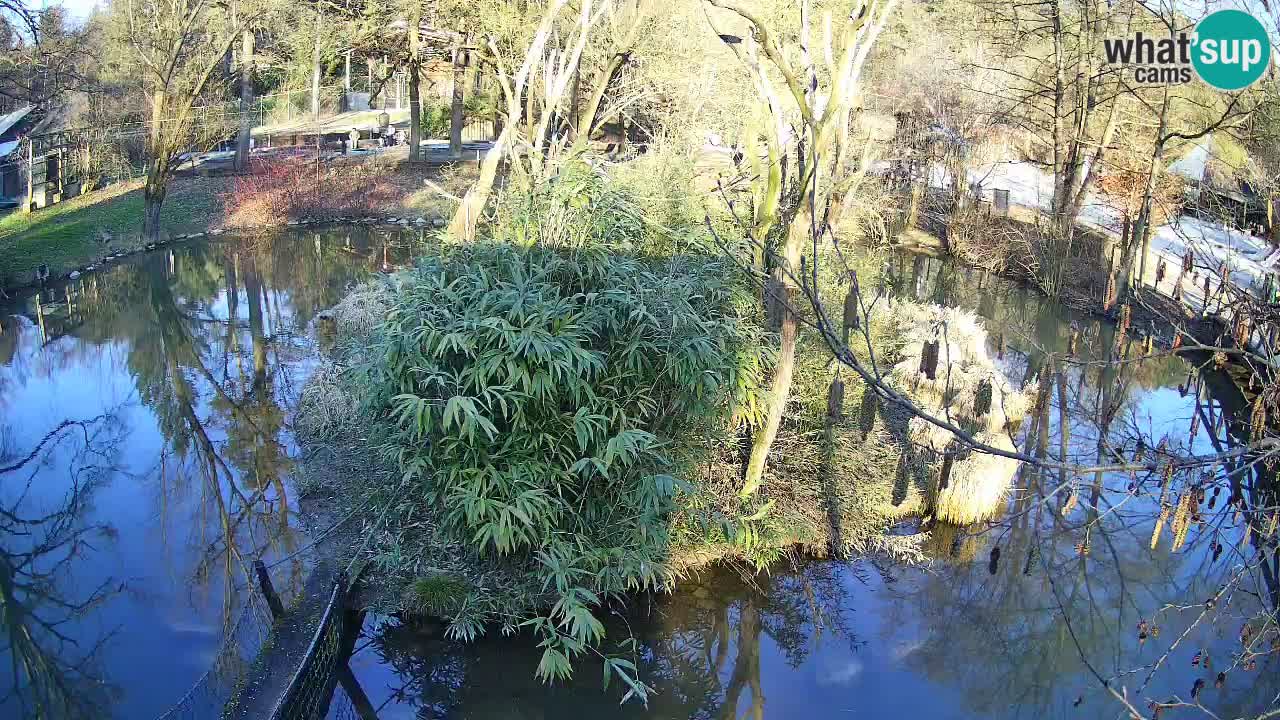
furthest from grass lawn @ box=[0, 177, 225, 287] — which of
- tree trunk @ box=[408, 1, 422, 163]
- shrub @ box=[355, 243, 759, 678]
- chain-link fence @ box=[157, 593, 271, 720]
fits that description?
shrub @ box=[355, 243, 759, 678]

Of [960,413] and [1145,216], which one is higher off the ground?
[1145,216]

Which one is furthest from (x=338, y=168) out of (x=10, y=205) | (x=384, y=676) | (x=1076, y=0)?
(x=384, y=676)

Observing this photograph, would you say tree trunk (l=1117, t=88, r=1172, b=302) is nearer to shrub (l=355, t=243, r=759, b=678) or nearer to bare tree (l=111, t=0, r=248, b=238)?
shrub (l=355, t=243, r=759, b=678)

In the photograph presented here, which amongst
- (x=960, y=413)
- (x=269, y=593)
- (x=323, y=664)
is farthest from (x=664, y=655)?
(x=960, y=413)

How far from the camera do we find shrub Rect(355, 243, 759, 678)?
6312 millimetres

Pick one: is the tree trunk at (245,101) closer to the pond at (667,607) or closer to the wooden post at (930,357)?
the pond at (667,607)

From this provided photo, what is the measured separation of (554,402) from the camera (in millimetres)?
6594

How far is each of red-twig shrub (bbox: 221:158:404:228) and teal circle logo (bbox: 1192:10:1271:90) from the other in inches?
Answer: 690

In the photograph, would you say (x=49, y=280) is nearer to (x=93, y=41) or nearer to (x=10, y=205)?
(x=10, y=205)

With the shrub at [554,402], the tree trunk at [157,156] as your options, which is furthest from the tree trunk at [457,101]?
the shrub at [554,402]

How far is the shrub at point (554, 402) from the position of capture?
20.7 ft

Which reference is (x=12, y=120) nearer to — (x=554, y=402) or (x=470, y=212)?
(x=470, y=212)

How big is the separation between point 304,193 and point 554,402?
1774cm

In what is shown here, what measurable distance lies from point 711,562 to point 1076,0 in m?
13.3
